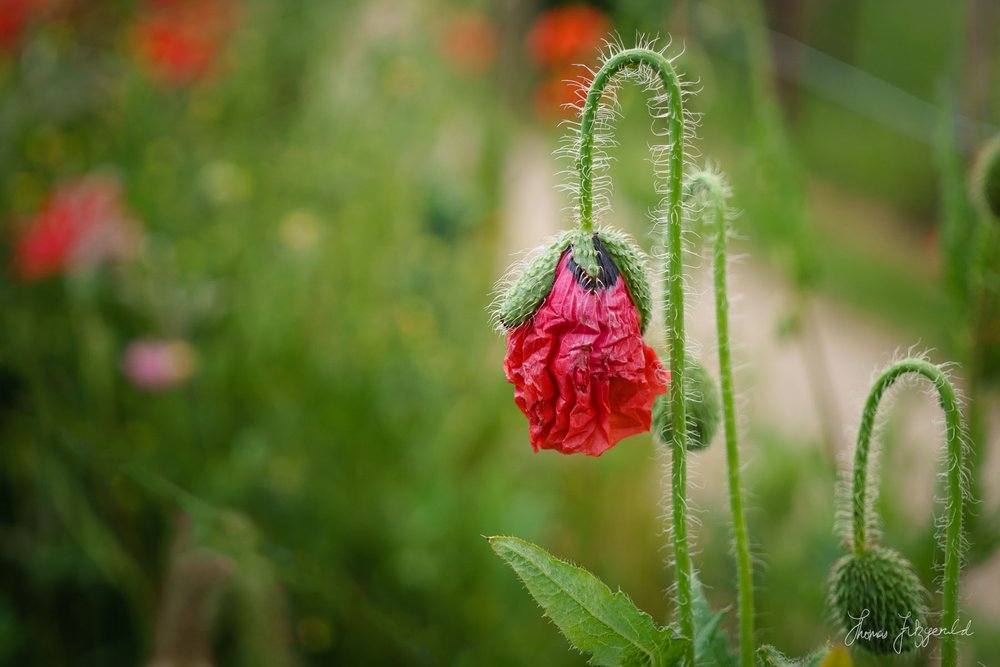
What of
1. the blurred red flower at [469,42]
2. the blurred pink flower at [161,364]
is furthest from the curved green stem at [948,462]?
the blurred red flower at [469,42]

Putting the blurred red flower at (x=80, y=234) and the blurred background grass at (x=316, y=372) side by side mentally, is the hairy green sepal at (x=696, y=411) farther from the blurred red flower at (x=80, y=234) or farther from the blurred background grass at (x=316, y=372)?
the blurred red flower at (x=80, y=234)

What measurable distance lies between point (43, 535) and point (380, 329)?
986 millimetres

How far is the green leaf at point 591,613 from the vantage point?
722mm

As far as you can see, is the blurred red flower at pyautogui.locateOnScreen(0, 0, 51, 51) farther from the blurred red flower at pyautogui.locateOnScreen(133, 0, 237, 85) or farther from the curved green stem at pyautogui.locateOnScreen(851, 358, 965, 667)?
the curved green stem at pyautogui.locateOnScreen(851, 358, 965, 667)

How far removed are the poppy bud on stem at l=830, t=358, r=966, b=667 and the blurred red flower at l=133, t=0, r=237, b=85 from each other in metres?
2.77

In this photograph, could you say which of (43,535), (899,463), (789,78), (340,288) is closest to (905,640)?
(899,463)

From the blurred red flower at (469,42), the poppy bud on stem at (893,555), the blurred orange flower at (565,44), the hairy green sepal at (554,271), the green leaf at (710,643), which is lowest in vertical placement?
the green leaf at (710,643)

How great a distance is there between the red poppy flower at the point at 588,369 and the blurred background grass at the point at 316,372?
538 millimetres

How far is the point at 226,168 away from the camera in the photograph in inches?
105

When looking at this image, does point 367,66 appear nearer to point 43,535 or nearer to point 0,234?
point 0,234

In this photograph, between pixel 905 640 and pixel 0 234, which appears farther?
pixel 0 234

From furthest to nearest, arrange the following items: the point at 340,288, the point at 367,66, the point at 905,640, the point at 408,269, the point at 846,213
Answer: the point at 846,213
the point at 367,66
the point at 340,288
the point at 408,269
the point at 905,640

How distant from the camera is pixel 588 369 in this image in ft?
2.46
